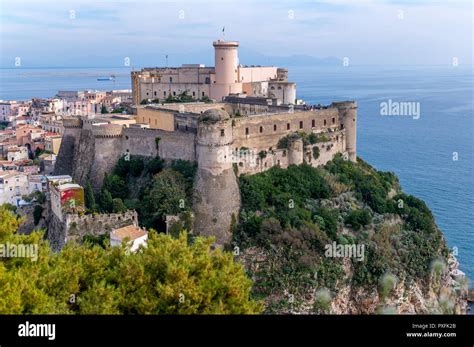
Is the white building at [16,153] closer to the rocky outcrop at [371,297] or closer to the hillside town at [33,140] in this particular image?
the hillside town at [33,140]

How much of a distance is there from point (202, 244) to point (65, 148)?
22.5 metres

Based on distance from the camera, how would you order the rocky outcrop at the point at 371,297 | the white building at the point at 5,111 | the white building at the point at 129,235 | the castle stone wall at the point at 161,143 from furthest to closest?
the white building at the point at 5,111
the castle stone wall at the point at 161,143
the rocky outcrop at the point at 371,297
the white building at the point at 129,235

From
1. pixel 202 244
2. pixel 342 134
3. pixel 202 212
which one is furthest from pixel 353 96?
pixel 202 244

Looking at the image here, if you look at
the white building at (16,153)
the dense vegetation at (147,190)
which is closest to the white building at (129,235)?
the dense vegetation at (147,190)

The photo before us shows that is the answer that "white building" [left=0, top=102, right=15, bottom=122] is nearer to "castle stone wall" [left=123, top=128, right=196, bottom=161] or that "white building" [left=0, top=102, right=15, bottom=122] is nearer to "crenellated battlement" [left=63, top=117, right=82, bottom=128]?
"crenellated battlement" [left=63, top=117, right=82, bottom=128]

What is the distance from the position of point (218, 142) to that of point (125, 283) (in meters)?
13.9

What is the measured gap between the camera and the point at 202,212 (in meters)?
27.5

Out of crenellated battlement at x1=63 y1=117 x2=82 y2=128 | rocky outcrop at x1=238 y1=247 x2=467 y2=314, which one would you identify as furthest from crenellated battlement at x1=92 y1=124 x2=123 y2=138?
rocky outcrop at x1=238 y1=247 x2=467 y2=314

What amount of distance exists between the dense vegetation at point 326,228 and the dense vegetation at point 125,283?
1142cm

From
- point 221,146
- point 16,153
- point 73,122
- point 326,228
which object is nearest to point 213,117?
point 221,146

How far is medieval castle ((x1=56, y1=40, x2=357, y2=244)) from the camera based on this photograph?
27.2 metres

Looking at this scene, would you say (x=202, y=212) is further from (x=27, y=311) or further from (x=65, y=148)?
(x=27, y=311)

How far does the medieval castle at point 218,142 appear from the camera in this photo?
2719cm

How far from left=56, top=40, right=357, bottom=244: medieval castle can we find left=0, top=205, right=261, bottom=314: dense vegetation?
40.2ft
